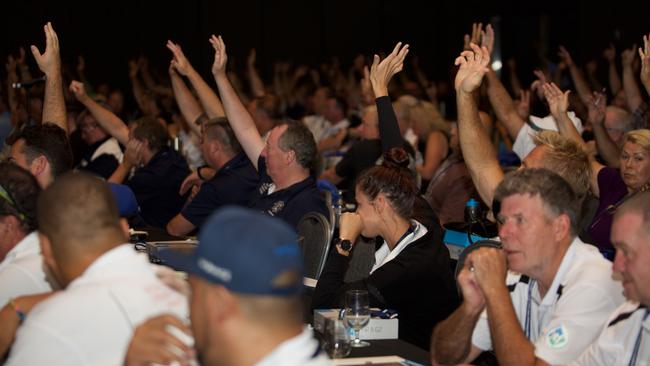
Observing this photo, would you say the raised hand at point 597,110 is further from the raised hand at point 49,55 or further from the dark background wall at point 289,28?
the dark background wall at point 289,28

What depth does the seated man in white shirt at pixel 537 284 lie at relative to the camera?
271 centimetres

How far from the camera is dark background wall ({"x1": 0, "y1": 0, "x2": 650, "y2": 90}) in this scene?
1424 cm

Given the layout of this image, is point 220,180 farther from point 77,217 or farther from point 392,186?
point 77,217

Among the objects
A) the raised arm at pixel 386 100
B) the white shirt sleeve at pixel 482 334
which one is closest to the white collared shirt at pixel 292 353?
the white shirt sleeve at pixel 482 334

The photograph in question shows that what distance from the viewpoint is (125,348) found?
2156 millimetres

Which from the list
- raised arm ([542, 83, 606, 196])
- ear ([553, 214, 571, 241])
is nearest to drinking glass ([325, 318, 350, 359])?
ear ([553, 214, 571, 241])

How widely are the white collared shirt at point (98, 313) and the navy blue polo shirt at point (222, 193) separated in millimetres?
3427

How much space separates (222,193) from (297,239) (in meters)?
1.66

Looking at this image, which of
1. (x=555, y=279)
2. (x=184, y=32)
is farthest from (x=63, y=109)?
(x=184, y=32)

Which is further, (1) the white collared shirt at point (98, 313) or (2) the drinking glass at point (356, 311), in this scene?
(2) the drinking glass at point (356, 311)

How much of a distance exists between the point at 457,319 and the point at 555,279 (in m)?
0.33

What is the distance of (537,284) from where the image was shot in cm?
297

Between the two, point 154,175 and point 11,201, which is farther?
point 154,175

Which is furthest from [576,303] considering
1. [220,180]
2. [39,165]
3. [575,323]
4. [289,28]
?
[289,28]
